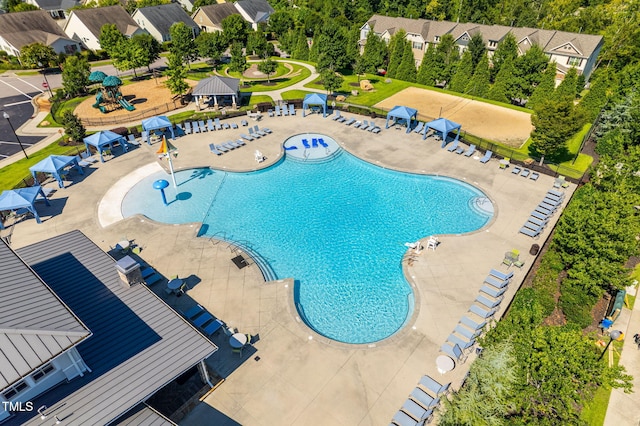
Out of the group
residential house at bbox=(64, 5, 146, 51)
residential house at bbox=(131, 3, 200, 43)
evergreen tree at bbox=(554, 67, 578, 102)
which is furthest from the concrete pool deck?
residential house at bbox=(131, 3, 200, 43)

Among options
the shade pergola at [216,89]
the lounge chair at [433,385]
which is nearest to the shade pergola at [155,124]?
the shade pergola at [216,89]

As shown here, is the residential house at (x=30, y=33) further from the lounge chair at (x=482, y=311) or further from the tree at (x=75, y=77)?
the lounge chair at (x=482, y=311)

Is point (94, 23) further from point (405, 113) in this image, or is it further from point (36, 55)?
point (405, 113)

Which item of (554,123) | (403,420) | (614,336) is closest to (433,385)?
(403,420)

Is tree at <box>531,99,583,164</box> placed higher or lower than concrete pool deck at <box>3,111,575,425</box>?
higher

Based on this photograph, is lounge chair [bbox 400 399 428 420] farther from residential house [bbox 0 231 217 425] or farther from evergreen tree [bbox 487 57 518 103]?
evergreen tree [bbox 487 57 518 103]
